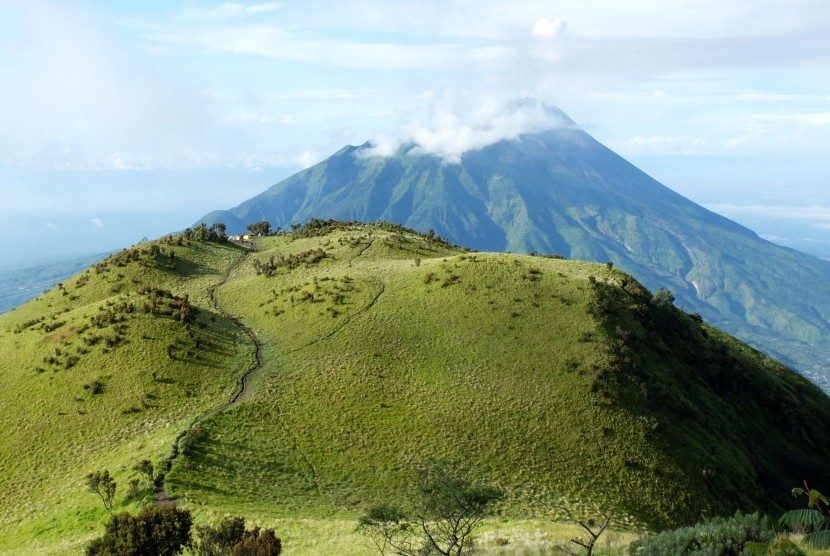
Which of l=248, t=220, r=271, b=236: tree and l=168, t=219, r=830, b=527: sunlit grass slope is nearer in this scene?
l=168, t=219, r=830, b=527: sunlit grass slope

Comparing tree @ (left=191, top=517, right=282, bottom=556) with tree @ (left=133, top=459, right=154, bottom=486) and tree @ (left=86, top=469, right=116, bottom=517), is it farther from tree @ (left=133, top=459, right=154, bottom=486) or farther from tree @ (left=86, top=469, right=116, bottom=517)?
tree @ (left=133, top=459, right=154, bottom=486)

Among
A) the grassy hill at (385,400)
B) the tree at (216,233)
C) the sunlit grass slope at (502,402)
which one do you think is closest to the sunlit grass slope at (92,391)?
the grassy hill at (385,400)

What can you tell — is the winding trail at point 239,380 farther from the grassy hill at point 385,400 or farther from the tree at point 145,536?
the tree at point 145,536

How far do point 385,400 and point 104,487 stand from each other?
21545mm

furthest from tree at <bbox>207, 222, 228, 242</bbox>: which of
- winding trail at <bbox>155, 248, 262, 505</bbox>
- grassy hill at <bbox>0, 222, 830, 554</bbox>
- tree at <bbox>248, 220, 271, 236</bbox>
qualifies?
grassy hill at <bbox>0, 222, 830, 554</bbox>

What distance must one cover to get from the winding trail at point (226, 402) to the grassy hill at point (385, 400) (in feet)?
1.02

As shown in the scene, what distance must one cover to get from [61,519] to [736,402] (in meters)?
60.1

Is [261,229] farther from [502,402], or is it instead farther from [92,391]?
[502,402]

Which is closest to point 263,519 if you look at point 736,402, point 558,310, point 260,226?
point 558,310

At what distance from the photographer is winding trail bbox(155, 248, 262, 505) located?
3652 centimetres

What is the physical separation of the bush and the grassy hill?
→ 15.2 meters

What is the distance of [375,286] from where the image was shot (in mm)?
70438

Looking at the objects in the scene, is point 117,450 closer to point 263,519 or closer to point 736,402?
point 263,519

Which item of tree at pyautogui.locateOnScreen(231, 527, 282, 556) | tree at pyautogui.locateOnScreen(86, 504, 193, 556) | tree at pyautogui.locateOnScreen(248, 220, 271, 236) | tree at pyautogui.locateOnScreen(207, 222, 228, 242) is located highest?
tree at pyautogui.locateOnScreen(248, 220, 271, 236)
